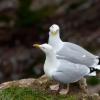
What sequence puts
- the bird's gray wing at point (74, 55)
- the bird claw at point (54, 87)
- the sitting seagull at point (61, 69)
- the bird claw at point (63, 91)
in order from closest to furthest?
the sitting seagull at point (61, 69), the bird's gray wing at point (74, 55), the bird claw at point (63, 91), the bird claw at point (54, 87)

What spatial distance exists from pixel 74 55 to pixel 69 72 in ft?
0.83

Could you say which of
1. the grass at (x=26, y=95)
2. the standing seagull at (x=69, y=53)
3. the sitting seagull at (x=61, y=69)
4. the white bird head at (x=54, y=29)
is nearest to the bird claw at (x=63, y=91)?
the grass at (x=26, y=95)

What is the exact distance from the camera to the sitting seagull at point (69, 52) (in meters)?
6.69

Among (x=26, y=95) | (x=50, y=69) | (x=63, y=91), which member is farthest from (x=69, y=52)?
(x=26, y=95)

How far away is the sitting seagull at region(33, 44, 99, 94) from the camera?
6.57 m

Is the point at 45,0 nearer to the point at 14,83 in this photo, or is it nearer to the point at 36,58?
the point at 36,58

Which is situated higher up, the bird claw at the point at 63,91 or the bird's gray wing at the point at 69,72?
the bird's gray wing at the point at 69,72

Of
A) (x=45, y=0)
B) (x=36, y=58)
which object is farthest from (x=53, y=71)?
(x=45, y=0)

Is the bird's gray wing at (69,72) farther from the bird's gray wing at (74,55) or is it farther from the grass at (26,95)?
the grass at (26,95)

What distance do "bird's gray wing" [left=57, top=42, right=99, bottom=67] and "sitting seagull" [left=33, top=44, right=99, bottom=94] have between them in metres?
0.06

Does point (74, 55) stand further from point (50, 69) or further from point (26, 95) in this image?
point (26, 95)

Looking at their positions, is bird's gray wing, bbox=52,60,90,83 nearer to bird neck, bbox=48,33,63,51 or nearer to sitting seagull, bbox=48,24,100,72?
sitting seagull, bbox=48,24,100,72

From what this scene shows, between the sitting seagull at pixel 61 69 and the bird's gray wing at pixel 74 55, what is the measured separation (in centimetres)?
6

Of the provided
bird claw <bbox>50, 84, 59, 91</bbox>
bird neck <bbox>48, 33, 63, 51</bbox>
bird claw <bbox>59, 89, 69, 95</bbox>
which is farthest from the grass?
bird neck <bbox>48, 33, 63, 51</bbox>
